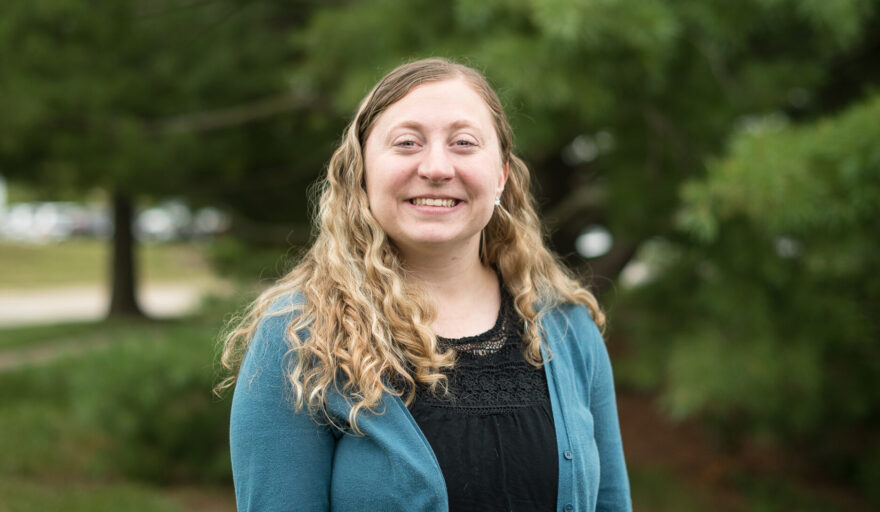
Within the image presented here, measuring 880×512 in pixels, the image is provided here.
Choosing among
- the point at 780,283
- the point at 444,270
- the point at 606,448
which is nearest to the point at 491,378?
the point at 444,270

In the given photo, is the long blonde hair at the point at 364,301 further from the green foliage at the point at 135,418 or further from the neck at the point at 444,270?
the green foliage at the point at 135,418

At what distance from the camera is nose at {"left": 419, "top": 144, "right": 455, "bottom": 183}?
142cm

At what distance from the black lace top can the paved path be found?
990 cm

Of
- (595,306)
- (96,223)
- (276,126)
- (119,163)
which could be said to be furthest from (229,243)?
(96,223)

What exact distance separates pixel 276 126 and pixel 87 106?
5.33ft

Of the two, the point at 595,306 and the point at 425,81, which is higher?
the point at 425,81

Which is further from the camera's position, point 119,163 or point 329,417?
point 119,163

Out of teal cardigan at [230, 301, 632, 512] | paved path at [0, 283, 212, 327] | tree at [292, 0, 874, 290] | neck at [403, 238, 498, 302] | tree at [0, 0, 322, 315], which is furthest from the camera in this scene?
paved path at [0, 283, 212, 327]

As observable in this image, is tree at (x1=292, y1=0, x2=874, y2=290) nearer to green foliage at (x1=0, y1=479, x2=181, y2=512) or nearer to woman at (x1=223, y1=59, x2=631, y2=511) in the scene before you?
woman at (x1=223, y1=59, x2=631, y2=511)

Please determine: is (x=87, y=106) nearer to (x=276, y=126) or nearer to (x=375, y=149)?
(x=276, y=126)

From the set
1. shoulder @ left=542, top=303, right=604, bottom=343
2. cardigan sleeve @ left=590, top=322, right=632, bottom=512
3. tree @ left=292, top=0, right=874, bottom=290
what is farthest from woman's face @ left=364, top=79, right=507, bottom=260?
tree @ left=292, top=0, right=874, bottom=290

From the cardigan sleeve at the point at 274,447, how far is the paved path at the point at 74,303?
9.89 meters

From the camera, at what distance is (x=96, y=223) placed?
33.7 metres

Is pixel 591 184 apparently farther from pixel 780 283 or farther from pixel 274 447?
pixel 274 447
